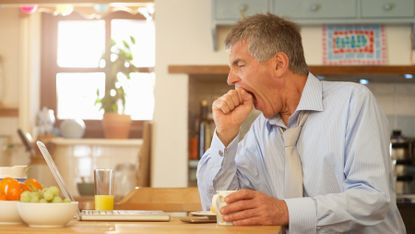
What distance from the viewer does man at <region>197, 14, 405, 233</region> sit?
2.27 m

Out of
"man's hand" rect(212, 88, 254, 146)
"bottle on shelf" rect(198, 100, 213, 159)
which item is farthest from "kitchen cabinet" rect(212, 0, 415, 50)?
"man's hand" rect(212, 88, 254, 146)

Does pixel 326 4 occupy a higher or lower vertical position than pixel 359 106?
higher

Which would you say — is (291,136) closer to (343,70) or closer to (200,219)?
(200,219)

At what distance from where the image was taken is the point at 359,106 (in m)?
2.46

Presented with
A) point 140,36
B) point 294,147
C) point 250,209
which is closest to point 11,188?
point 250,209

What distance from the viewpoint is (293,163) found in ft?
8.33

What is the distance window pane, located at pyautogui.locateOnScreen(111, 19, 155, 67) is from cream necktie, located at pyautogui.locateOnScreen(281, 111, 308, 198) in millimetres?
4714

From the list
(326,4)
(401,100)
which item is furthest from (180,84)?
(401,100)

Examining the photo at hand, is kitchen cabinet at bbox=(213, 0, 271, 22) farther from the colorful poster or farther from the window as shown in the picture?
the window

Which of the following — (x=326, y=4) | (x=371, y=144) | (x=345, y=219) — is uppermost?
(x=326, y=4)

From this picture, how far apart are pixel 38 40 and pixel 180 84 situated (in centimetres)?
273

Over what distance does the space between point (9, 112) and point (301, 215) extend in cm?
538

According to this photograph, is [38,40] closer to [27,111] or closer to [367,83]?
[27,111]

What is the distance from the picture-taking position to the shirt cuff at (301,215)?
2.22 m
